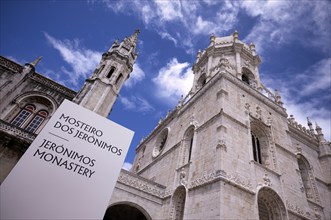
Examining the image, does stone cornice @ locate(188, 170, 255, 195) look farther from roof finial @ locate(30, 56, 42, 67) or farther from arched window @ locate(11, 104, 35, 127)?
roof finial @ locate(30, 56, 42, 67)

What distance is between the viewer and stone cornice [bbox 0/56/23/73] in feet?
53.3

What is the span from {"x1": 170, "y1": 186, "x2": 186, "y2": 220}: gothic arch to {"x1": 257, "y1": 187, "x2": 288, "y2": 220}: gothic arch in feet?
14.8

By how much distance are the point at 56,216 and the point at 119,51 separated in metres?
15.7

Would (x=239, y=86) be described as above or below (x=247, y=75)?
below

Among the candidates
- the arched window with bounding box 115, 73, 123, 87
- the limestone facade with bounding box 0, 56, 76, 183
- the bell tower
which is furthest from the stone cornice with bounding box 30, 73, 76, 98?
the arched window with bounding box 115, 73, 123, 87

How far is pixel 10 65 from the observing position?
16.5m

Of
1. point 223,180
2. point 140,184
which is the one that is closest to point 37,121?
point 140,184

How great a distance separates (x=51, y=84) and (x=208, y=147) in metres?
14.3

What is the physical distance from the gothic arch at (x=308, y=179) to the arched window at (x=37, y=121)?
20777mm

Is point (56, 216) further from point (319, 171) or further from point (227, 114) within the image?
point (319, 171)

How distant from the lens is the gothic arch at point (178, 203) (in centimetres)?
1228

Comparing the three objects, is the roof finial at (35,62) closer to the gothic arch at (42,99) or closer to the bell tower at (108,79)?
the gothic arch at (42,99)

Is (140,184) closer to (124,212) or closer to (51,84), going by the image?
(124,212)

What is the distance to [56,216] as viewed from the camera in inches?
253
